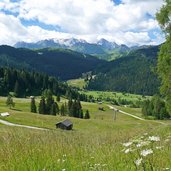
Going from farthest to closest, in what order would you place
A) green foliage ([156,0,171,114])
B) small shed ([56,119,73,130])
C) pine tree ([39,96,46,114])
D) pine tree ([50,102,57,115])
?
1. pine tree ([50,102,57,115])
2. pine tree ([39,96,46,114])
3. small shed ([56,119,73,130])
4. green foliage ([156,0,171,114])

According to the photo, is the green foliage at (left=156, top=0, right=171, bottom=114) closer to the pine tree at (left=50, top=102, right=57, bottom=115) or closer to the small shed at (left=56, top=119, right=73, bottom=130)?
the small shed at (left=56, top=119, right=73, bottom=130)

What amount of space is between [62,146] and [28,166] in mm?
1962

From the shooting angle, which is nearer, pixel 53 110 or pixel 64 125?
pixel 64 125

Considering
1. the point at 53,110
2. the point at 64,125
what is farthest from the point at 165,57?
the point at 53,110

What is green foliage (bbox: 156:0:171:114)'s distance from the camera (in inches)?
1375

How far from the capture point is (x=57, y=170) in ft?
22.4

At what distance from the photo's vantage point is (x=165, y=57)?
3509 centimetres

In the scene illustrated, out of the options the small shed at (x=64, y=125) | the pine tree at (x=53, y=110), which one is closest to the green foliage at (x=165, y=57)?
the small shed at (x=64, y=125)

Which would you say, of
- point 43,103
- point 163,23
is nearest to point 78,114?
point 43,103

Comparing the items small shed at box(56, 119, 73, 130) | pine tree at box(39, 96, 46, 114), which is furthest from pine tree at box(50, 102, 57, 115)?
small shed at box(56, 119, 73, 130)

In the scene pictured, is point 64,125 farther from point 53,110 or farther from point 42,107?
point 42,107

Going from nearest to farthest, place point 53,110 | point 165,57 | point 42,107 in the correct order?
point 165,57 → point 53,110 → point 42,107

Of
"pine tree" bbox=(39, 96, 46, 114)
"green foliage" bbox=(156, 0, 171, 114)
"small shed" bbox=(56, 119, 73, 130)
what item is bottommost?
"small shed" bbox=(56, 119, 73, 130)

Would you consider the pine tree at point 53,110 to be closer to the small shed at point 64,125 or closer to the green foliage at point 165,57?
the small shed at point 64,125
